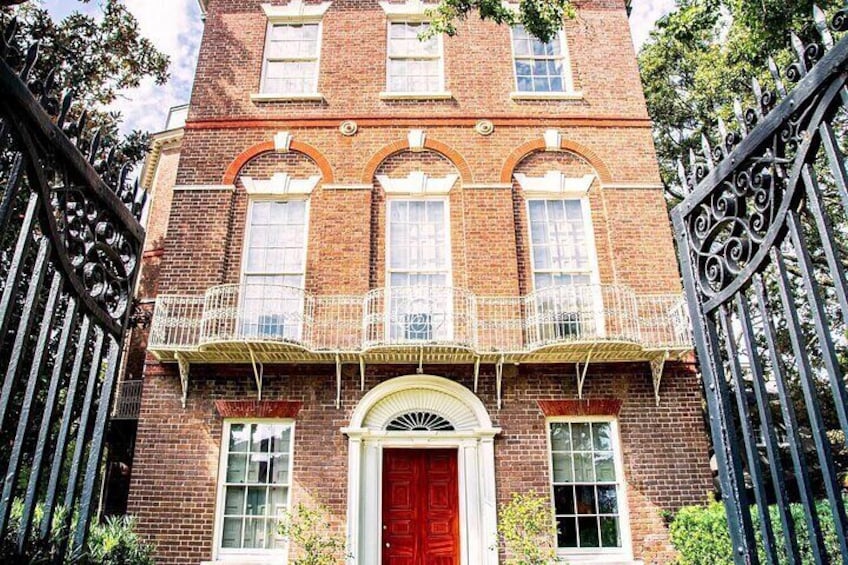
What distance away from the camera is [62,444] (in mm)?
2889

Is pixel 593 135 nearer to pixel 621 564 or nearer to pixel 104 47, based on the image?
pixel 621 564

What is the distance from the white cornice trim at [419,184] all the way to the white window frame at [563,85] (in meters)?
2.43

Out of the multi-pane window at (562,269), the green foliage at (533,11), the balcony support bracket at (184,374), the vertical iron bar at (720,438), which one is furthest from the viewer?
the multi-pane window at (562,269)

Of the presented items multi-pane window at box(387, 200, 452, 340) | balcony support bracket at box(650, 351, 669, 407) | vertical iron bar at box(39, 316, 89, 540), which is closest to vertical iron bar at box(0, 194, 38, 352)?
vertical iron bar at box(39, 316, 89, 540)

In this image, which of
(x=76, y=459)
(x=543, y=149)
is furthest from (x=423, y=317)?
(x=76, y=459)

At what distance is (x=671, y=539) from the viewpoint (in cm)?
906

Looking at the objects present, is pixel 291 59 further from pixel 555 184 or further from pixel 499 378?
pixel 499 378

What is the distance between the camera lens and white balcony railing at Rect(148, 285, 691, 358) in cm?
1000

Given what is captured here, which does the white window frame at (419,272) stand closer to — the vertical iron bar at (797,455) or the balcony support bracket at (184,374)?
the balcony support bracket at (184,374)

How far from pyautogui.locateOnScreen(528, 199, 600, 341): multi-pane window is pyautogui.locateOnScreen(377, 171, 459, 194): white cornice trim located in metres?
1.64

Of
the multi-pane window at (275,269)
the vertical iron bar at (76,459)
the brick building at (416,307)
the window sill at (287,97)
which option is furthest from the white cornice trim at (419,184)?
the vertical iron bar at (76,459)

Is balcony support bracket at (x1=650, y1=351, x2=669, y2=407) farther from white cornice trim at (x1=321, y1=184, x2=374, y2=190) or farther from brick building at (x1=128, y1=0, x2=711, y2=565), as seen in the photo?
white cornice trim at (x1=321, y1=184, x2=374, y2=190)

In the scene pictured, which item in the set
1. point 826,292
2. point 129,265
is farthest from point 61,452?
point 826,292

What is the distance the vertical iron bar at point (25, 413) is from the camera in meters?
2.38
